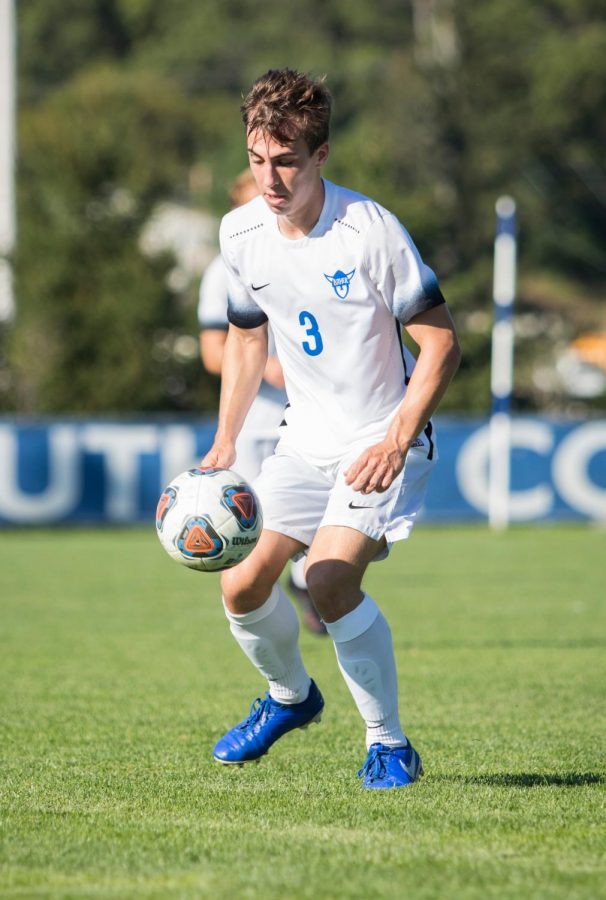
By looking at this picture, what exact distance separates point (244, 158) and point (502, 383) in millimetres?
29205

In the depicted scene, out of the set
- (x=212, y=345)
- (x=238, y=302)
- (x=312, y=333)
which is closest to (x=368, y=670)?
(x=312, y=333)

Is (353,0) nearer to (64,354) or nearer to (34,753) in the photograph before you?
(64,354)

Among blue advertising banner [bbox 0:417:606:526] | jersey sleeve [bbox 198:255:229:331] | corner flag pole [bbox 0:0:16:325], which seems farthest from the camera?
corner flag pole [bbox 0:0:16:325]

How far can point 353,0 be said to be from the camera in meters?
60.4

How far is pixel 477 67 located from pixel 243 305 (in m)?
42.8

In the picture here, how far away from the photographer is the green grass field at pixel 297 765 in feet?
12.5

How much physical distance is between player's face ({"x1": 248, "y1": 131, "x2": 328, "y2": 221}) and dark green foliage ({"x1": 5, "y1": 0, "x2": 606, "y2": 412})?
853 inches

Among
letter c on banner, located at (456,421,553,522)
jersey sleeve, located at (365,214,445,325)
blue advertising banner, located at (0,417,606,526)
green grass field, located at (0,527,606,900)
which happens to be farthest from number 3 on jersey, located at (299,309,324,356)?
letter c on banner, located at (456,421,553,522)

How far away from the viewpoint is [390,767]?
494cm

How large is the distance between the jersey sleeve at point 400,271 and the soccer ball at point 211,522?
2.64 ft

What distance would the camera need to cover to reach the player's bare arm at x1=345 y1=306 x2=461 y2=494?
476 cm

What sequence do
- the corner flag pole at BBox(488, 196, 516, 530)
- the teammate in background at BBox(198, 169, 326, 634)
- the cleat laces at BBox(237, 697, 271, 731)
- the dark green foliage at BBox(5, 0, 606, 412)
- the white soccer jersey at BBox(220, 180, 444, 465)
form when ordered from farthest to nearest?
the dark green foliage at BBox(5, 0, 606, 412)
the corner flag pole at BBox(488, 196, 516, 530)
the teammate in background at BBox(198, 169, 326, 634)
the cleat laces at BBox(237, 697, 271, 731)
the white soccer jersey at BBox(220, 180, 444, 465)

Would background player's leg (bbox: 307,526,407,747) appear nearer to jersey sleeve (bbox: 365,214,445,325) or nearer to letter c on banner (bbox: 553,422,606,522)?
jersey sleeve (bbox: 365,214,445,325)

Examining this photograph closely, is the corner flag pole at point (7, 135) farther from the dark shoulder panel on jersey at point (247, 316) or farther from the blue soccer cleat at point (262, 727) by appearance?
the blue soccer cleat at point (262, 727)
